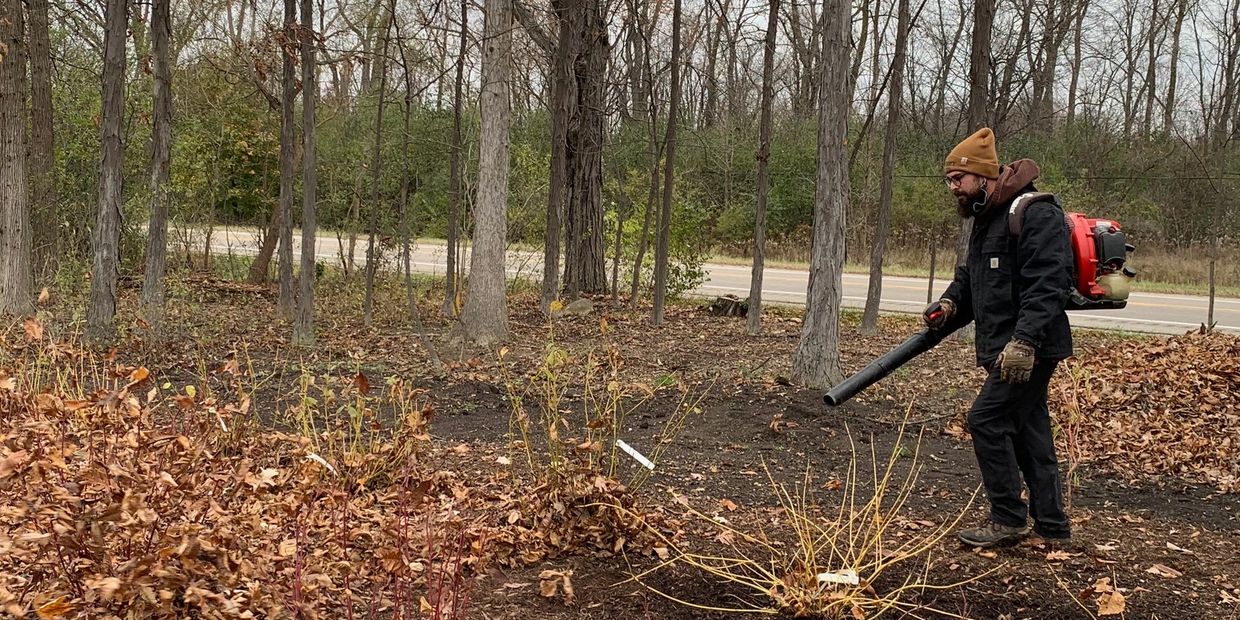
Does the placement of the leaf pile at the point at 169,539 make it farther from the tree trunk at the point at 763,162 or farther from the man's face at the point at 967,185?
the tree trunk at the point at 763,162

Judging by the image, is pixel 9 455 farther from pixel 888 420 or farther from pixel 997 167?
pixel 888 420

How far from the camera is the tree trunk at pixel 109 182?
937 cm

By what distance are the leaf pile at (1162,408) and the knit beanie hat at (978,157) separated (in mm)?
1608

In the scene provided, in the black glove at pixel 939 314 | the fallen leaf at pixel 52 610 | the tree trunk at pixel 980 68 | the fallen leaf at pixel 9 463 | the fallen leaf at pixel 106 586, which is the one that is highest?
the tree trunk at pixel 980 68

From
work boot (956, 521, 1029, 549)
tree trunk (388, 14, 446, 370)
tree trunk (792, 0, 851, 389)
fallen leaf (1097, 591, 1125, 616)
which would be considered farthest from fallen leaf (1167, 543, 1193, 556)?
tree trunk (388, 14, 446, 370)

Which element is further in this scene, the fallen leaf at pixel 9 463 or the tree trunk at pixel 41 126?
the tree trunk at pixel 41 126

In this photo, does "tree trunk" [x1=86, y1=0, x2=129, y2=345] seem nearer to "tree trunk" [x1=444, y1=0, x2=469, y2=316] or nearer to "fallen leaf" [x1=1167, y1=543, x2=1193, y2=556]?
"tree trunk" [x1=444, y1=0, x2=469, y2=316]

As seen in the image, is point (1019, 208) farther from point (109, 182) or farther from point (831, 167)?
point (109, 182)

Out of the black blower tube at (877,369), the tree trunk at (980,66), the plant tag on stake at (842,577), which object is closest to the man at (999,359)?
the black blower tube at (877,369)

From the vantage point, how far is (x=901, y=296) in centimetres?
1936

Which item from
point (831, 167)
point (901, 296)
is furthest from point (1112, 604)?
point (901, 296)

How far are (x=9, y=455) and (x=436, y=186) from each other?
A: 59.9 feet

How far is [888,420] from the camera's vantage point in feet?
24.8

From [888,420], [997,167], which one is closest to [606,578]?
[997,167]
